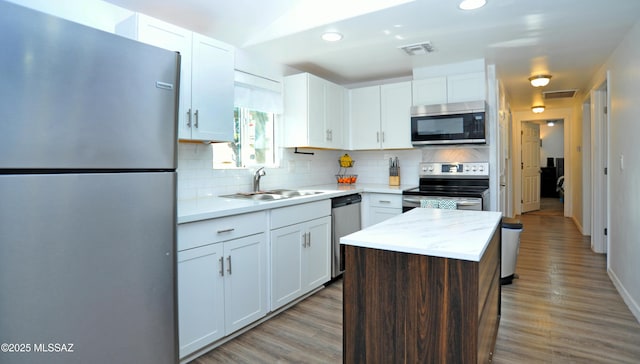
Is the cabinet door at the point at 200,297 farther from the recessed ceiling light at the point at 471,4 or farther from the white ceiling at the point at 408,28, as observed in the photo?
the recessed ceiling light at the point at 471,4

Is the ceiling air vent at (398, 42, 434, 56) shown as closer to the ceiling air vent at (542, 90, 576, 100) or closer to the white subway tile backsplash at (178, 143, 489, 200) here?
the white subway tile backsplash at (178, 143, 489, 200)

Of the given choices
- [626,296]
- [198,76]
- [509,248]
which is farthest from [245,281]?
[626,296]

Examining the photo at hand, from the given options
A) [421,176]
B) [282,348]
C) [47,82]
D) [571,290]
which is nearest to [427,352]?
[282,348]

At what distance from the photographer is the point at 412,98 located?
13.1 feet

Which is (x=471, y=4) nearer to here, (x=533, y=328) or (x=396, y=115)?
(x=396, y=115)

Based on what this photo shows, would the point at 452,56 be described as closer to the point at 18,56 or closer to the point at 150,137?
the point at 150,137

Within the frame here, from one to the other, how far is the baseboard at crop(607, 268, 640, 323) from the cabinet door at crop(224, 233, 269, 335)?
2736 millimetres

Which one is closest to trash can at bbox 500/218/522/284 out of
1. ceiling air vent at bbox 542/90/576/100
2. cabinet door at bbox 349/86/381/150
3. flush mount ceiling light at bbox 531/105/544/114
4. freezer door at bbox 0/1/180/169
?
cabinet door at bbox 349/86/381/150

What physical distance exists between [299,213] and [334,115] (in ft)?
5.31

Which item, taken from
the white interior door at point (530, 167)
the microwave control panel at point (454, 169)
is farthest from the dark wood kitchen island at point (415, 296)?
the white interior door at point (530, 167)

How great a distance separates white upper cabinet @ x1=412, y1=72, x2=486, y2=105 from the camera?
3.66m

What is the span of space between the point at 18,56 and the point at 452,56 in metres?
3.44

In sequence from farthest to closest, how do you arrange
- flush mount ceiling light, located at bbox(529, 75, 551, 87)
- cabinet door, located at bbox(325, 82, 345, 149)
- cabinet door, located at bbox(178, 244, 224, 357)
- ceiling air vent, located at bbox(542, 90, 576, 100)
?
ceiling air vent, located at bbox(542, 90, 576, 100), flush mount ceiling light, located at bbox(529, 75, 551, 87), cabinet door, located at bbox(325, 82, 345, 149), cabinet door, located at bbox(178, 244, 224, 357)

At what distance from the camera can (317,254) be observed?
125 inches
